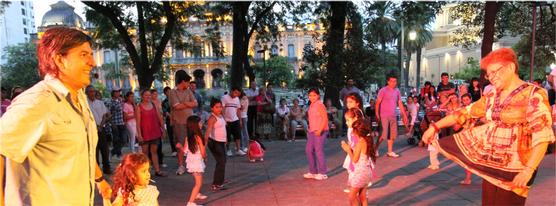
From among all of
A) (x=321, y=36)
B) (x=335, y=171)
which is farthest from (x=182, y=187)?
(x=321, y=36)

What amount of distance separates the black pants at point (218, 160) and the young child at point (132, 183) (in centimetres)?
328

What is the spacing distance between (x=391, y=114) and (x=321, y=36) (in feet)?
28.7

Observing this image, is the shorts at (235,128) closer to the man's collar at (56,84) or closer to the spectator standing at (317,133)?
the spectator standing at (317,133)

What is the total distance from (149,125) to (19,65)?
58486 millimetres

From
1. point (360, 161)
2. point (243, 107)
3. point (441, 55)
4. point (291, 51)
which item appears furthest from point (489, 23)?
point (291, 51)

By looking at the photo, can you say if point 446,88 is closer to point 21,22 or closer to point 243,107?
point 243,107

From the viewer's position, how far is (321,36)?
17719mm

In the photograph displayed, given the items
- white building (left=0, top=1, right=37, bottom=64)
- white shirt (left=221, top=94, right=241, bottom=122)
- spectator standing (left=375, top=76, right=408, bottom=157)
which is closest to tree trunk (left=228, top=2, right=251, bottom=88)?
white shirt (left=221, top=94, right=241, bottom=122)

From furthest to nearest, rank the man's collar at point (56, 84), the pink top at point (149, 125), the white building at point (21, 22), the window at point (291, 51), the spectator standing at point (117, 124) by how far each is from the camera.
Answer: the white building at point (21, 22), the window at point (291, 51), the spectator standing at point (117, 124), the pink top at point (149, 125), the man's collar at point (56, 84)

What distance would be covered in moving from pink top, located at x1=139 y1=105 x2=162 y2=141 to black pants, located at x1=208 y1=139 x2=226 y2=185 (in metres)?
1.57

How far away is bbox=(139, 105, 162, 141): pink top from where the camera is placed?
801 centimetres

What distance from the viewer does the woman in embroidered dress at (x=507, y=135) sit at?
3.00m

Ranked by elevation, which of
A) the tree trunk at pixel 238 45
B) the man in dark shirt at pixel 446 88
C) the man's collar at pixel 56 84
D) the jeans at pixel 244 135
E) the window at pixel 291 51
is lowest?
the jeans at pixel 244 135

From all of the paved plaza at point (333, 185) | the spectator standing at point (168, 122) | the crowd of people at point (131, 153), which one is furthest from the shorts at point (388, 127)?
the spectator standing at point (168, 122)
